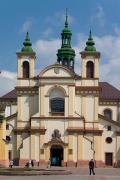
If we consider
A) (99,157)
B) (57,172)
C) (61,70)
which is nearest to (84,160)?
(99,157)

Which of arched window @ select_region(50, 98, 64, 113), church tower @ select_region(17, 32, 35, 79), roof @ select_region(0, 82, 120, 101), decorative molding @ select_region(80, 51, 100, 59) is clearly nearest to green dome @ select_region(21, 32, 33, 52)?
church tower @ select_region(17, 32, 35, 79)

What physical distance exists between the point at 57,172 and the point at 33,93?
32037mm

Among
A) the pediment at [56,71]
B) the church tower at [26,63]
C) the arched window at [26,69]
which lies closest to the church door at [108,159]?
the pediment at [56,71]

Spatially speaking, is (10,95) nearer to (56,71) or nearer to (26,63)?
(26,63)

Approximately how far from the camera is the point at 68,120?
3066 inches

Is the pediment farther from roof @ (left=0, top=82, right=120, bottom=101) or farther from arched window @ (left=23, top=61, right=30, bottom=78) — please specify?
roof @ (left=0, top=82, right=120, bottom=101)

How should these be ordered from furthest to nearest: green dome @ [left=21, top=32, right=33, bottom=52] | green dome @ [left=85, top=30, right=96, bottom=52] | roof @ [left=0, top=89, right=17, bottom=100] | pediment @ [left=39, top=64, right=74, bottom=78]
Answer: roof @ [left=0, top=89, right=17, bottom=100] < green dome @ [left=21, top=32, right=33, bottom=52] < green dome @ [left=85, top=30, right=96, bottom=52] < pediment @ [left=39, top=64, right=74, bottom=78]

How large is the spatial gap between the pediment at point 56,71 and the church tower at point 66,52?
9.98 metres

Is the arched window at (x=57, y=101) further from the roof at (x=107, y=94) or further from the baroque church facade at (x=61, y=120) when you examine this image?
the roof at (x=107, y=94)

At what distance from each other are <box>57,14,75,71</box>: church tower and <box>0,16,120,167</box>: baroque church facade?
752 centimetres

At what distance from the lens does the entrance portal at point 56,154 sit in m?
77.9

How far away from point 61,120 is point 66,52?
14216 mm

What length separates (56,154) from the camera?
78.4 meters

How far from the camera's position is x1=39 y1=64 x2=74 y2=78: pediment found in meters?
78.4
